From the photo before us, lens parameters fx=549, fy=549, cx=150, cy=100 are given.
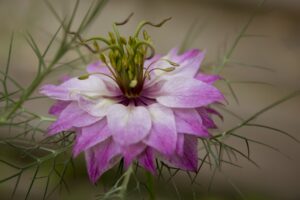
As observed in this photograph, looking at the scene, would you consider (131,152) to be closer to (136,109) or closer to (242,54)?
(136,109)

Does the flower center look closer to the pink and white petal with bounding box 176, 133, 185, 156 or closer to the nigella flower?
the nigella flower

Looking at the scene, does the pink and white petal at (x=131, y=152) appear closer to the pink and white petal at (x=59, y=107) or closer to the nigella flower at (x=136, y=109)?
the nigella flower at (x=136, y=109)

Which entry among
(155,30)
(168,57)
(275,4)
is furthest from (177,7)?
(168,57)

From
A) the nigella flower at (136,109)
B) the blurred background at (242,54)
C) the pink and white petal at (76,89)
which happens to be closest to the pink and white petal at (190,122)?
the nigella flower at (136,109)

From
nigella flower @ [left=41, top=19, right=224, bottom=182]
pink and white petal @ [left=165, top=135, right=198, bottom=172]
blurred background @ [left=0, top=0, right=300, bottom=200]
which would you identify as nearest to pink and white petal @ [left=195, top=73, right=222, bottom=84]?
nigella flower @ [left=41, top=19, right=224, bottom=182]

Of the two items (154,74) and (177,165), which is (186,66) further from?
(177,165)

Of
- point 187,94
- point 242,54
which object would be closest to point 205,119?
point 187,94
